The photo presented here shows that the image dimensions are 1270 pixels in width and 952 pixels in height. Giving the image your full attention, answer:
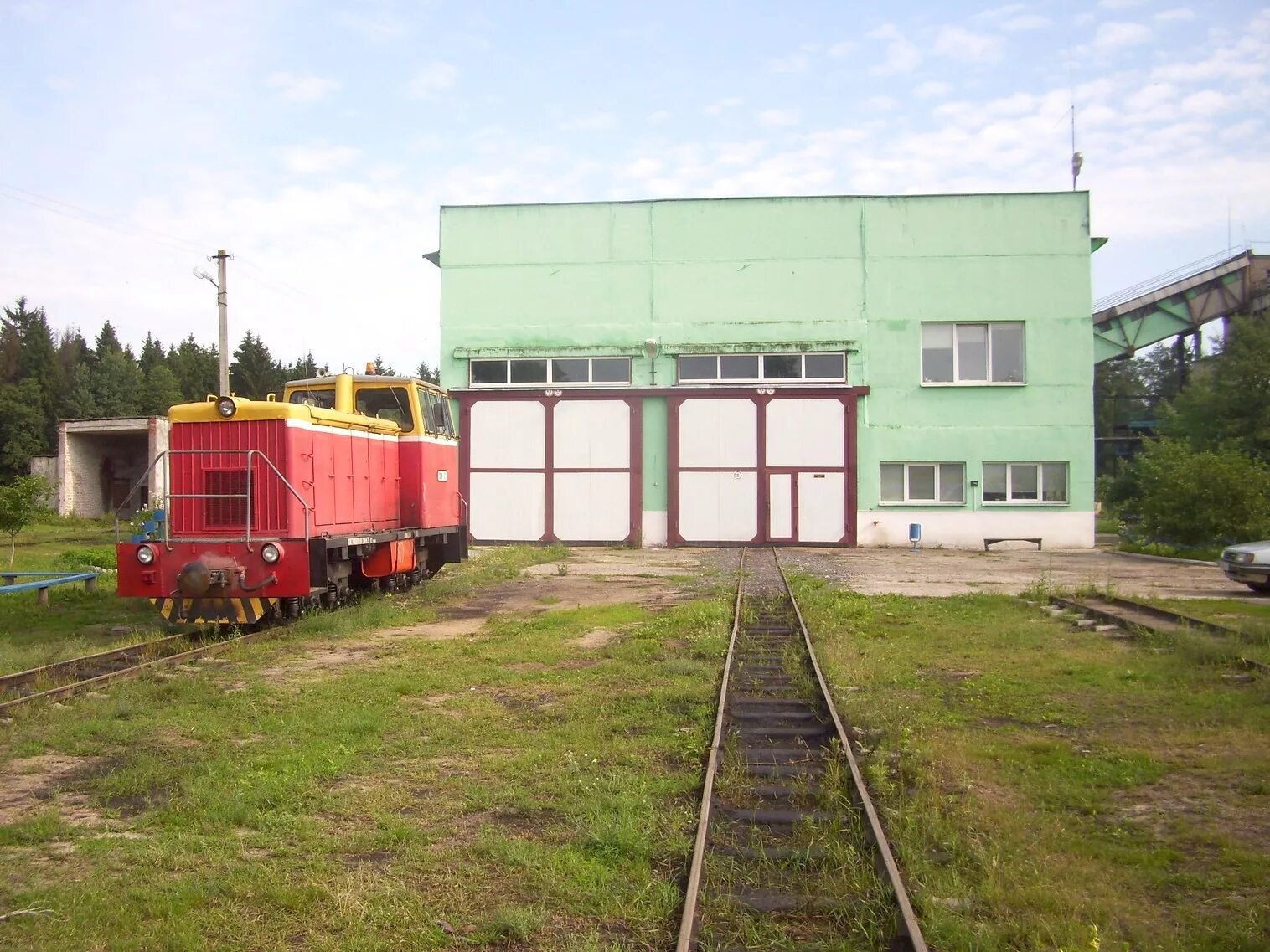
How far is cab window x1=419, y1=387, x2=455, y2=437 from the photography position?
16328 mm

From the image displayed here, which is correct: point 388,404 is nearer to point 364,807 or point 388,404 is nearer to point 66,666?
point 66,666

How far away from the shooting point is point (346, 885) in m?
4.65

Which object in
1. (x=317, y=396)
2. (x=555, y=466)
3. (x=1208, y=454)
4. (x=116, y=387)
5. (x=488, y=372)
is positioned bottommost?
(x=555, y=466)

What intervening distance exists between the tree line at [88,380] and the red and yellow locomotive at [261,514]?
55.2m

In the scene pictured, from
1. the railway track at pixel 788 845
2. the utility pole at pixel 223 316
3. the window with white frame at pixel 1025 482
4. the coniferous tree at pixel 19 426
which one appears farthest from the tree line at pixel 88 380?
the railway track at pixel 788 845

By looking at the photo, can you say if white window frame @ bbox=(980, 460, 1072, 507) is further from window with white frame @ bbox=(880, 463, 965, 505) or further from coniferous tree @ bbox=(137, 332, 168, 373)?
coniferous tree @ bbox=(137, 332, 168, 373)

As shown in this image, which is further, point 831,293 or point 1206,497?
point 831,293

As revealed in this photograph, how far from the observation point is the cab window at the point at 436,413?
1633 centimetres

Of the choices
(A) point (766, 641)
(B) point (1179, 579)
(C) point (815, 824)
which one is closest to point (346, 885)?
(C) point (815, 824)

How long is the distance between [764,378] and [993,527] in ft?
24.3

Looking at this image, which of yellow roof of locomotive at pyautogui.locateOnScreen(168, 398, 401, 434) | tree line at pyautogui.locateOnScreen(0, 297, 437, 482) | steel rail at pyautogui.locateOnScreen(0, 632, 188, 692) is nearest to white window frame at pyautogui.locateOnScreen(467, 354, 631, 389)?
yellow roof of locomotive at pyautogui.locateOnScreen(168, 398, 401, 434)

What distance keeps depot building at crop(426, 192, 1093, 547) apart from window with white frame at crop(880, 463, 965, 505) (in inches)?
2.0

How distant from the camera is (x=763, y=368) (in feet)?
95.4

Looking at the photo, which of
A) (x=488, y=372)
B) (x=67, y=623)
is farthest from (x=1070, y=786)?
(x=488, y=372)
